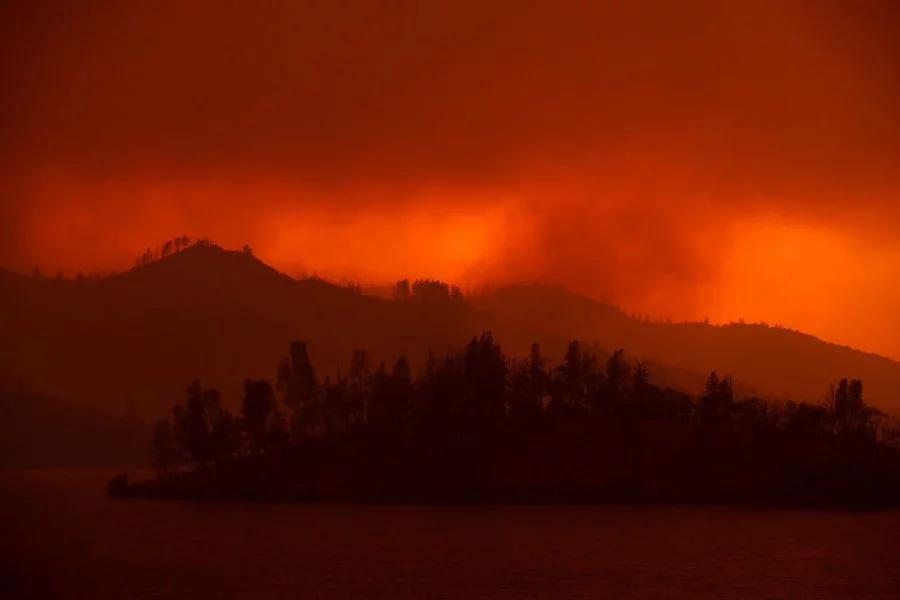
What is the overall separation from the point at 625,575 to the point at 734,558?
1773 cm

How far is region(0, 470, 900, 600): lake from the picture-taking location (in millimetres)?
106250

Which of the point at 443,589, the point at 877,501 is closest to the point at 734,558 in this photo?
the point at 443,589

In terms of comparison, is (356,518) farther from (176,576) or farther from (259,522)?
(176,576)

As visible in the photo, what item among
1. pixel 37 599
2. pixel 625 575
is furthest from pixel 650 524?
pixel 37 599

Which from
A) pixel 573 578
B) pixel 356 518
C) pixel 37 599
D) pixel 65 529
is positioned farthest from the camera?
pixel 356 518

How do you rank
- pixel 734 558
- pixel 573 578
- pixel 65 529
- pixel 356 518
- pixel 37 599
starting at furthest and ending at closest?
pixel 356 518 < pixel 65 529 < pixel 734 558 < pixel 573 578 < pixel 37 599

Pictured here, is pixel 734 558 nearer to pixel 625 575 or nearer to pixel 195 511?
pixel 625 575

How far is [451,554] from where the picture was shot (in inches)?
5054

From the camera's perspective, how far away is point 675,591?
343 feet

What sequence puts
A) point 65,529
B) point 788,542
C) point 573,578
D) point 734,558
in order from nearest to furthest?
point 573,578, point 734,558, point 788,542, point 65,529

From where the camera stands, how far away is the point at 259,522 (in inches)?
6594

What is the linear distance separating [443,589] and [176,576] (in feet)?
99.2

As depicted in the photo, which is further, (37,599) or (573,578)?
(573,578)

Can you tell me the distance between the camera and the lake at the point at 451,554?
10625 centimetres
